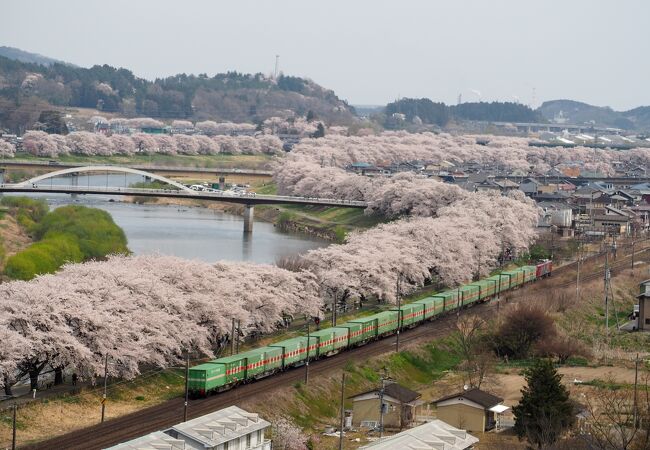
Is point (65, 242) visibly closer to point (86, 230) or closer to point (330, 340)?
point (86, 230)

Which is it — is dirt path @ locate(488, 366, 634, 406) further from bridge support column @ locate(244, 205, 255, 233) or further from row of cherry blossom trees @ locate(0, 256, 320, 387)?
bridge support column @ locate(244, 205, 255, 233)

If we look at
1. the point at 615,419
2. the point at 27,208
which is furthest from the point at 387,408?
the point at 27,208

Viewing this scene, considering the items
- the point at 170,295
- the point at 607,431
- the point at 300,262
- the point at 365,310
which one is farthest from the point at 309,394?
the point at 300,262

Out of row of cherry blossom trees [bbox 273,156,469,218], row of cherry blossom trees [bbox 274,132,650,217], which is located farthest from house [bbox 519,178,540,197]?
row of cherry blossom trees [bbox 273,156,469,218]

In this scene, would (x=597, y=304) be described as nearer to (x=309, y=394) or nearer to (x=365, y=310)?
(x=365, y=310)

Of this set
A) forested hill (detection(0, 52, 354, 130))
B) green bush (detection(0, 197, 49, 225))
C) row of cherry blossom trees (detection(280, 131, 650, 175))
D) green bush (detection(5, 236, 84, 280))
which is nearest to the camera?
green bush (detection(5, 236, 84, 280))

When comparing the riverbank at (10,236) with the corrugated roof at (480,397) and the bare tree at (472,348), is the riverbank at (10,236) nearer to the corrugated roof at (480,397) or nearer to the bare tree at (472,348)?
the bare tree at (472,348)

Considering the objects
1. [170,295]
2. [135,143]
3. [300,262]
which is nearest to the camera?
[170,295]
